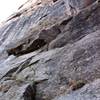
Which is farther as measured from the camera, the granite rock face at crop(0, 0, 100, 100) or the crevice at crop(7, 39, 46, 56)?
the crevice at crop(7, 39, 46, 56)

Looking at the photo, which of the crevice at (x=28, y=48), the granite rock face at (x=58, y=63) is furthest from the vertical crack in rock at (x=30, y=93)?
the crevice at (x=28, y=48)

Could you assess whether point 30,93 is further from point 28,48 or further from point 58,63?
point 28,48

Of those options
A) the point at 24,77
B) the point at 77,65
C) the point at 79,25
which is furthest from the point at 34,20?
the point at 77,65

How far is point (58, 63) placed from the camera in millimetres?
13648

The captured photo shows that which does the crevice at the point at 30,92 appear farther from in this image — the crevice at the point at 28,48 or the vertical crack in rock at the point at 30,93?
the crevice at the point at 28,48

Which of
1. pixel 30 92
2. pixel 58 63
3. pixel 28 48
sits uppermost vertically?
pixel 30 92

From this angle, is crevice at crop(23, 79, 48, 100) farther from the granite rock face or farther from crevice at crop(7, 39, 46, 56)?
crevice at crop(7, 39, 46, 56)

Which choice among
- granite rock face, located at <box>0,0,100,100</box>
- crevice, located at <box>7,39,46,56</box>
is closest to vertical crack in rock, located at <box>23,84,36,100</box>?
granite rock face, located at <box>0,0,100,100</box>

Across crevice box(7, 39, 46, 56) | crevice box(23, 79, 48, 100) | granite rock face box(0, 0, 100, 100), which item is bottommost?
crevice box(7, 39, 46, 56)

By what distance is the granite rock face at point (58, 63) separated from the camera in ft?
37.7

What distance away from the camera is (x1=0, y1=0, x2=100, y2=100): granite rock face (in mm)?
11500

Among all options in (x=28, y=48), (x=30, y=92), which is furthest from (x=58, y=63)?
(x=28, y=48)

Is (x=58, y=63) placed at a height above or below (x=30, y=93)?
below

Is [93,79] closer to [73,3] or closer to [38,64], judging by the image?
[38,64]
